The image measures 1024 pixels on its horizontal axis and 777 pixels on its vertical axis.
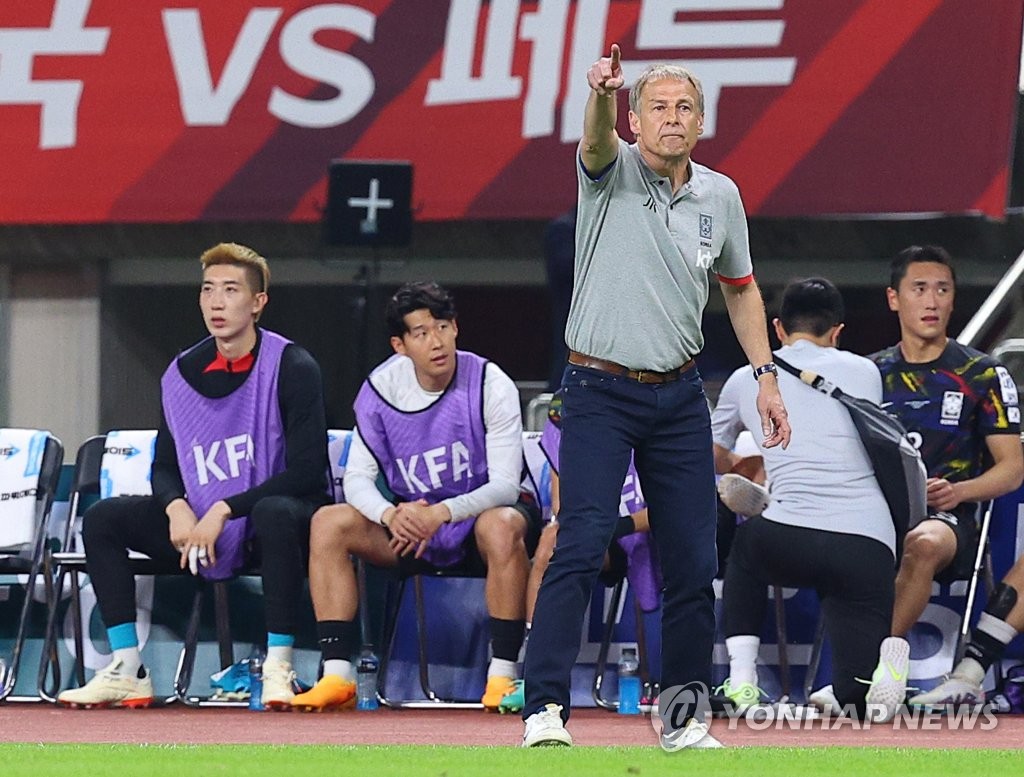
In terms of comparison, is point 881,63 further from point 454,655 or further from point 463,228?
point 454,655

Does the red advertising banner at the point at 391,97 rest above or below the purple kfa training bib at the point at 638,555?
above

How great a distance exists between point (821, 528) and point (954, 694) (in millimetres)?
843

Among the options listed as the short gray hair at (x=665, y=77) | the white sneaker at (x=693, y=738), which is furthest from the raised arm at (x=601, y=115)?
the white sneaker at (x=693, y=738)

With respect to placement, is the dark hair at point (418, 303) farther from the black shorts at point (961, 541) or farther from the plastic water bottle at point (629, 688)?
the black shorts at point (961, 541)

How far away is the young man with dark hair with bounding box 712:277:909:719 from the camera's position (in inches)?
265

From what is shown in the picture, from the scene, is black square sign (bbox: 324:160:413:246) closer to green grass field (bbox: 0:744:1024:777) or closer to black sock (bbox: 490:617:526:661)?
black sock (bbox: 490:617:526:661)

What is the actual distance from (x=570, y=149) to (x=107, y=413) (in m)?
3.83

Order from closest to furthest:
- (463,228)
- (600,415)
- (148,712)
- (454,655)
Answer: (600,415), (148,712), (454,655), (463,228)

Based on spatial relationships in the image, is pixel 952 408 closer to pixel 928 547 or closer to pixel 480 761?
pixel 928 547

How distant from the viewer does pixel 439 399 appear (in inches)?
294

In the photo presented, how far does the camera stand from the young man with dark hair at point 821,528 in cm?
672

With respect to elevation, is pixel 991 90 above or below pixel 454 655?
above

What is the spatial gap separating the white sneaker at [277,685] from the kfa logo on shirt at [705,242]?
109 inches

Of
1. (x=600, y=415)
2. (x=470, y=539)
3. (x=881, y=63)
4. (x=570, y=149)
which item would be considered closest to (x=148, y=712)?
A: (x=470, y=539)
